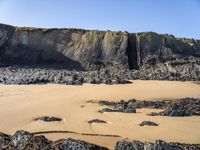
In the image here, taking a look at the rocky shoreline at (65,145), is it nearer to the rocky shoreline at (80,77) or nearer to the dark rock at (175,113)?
the dark rock at (175,113)

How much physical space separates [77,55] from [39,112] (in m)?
21.4

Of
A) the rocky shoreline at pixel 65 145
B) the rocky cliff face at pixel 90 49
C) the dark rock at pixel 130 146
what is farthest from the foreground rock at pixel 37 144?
the rocky cliff face at pixel 90 49

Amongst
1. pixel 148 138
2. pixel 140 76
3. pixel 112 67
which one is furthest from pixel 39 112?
pixel 112 67

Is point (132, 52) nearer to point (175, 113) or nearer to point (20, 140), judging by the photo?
point (175, 113)

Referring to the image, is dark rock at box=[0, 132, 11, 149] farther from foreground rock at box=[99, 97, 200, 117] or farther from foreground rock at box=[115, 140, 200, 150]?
foreground rock at box=[99, 97, 200, 117]

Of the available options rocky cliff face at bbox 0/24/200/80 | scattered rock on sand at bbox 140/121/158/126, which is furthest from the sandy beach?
rocky cliff face at bbox 0/24/200/80

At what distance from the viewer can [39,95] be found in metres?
19.6

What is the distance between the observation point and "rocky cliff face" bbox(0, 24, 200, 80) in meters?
35.2

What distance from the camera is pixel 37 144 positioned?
8.48 metres

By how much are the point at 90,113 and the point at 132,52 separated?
22250 mm

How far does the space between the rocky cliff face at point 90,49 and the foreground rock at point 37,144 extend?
81.6ft

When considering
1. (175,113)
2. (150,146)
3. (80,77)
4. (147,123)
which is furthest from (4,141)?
(80,77)

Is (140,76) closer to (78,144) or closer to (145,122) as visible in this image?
(145,122)

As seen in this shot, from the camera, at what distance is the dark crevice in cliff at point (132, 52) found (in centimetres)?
3550
